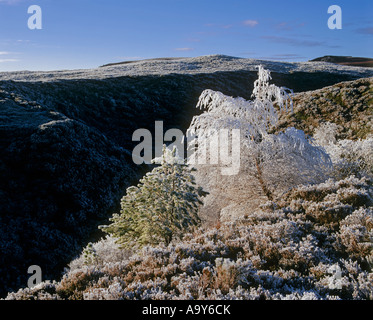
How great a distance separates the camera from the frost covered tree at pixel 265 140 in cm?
799

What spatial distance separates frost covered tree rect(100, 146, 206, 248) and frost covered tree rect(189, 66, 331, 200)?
49.4 inches

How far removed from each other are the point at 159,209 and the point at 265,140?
3803mm

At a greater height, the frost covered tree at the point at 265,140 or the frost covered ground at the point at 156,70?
the frost covered ground at the point at 156,70

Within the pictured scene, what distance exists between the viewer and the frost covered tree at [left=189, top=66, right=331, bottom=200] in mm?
7988

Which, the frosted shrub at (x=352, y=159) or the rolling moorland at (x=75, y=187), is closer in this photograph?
the rolling moorland at (x=75, y=187)

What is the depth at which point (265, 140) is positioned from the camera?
836 centimetres

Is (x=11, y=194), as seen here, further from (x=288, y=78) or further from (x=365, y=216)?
(x=288, y=78)

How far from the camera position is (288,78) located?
51.1m

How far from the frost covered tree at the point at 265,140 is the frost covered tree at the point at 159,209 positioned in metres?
1.25
